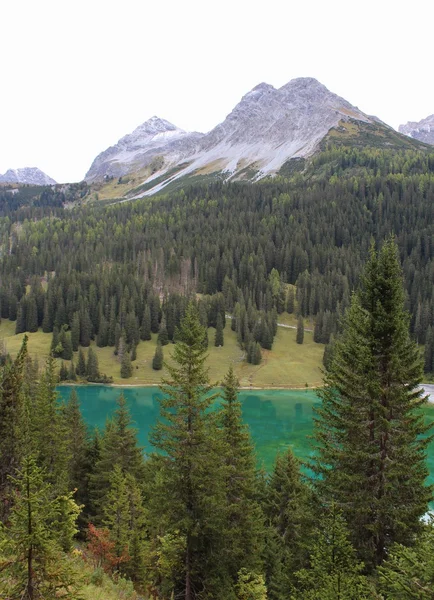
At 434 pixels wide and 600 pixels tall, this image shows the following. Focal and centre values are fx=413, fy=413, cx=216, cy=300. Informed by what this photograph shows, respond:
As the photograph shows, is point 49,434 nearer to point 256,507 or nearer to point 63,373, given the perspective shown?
point 256,507

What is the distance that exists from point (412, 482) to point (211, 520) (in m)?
9.47

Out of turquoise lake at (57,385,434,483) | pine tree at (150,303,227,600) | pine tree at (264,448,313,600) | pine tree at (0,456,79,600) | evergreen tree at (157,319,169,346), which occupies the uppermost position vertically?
pine tree at (0,456,79,600)

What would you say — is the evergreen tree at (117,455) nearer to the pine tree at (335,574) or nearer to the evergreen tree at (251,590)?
the evergreen tree at (251,590)

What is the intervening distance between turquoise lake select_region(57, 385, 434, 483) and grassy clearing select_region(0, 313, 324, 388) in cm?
575

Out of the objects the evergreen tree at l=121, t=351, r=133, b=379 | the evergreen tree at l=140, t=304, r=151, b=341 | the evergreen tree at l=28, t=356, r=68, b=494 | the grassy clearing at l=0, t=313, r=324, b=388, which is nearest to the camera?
the evergreen tree at l=28, t=356, r=68, b=494

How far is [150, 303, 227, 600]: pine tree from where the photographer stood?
19.9 meters

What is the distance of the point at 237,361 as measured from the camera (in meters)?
123

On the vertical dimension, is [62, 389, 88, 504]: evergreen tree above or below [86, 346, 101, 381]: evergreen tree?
above

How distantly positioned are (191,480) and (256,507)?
893 cm

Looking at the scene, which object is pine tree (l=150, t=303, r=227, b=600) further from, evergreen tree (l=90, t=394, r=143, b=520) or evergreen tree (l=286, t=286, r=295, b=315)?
evergreen tree (l=286, t=286, r=295, b=315)

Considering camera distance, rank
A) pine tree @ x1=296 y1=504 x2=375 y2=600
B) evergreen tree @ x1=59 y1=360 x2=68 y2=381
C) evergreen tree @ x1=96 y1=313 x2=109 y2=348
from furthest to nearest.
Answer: evergreen tree @ x1=96 y1=313 x2=109 y2=348
evergreen tree @ x1=59 y1=360 x2=68 y2=381
pine tree @ x1=296 y1=504 x2=375 y2=600

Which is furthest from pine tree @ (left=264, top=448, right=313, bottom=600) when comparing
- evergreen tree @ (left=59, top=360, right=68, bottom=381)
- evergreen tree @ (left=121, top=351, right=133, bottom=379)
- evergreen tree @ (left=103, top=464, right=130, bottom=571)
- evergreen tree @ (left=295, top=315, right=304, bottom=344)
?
evergreen tree @ (left=295, top=315, right=304, bottom=344)

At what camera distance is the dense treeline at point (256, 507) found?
1152cm

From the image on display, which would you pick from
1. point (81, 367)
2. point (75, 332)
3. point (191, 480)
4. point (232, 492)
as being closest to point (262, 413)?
point (81, 367)
